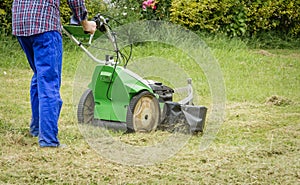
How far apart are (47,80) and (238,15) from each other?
6629mm

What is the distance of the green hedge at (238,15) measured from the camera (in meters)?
10.6

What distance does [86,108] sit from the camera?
5742mm

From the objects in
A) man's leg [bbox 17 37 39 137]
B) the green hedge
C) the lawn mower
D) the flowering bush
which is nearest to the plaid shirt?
man's leg [bbox 17 37 39 137]

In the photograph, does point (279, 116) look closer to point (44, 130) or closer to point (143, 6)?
point (44, 130)

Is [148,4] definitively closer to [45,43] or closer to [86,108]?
[86,108]

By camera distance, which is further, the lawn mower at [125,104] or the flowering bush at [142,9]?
the flowering bush at [142,9]

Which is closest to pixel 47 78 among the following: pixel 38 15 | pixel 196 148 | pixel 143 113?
pixel 38 15

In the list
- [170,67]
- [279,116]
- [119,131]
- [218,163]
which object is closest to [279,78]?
[279,116]

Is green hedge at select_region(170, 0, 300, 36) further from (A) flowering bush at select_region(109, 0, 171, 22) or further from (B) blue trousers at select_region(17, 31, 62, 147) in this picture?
(B) blue trousers at select_region(17, 31, 62, 147)

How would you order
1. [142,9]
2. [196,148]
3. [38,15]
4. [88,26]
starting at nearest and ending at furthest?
[38,15] < [88,26] < [196,148] < [142,9]

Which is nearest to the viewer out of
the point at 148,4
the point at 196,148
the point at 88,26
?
the point at 88,26

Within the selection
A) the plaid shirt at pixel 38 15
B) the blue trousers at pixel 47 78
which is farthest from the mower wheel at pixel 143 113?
the plaid shirt at pixel 38 15

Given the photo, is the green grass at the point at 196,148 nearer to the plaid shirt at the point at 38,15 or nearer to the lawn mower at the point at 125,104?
the lawn mower at the point at 125,104

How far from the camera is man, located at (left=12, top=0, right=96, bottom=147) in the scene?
493 cm
